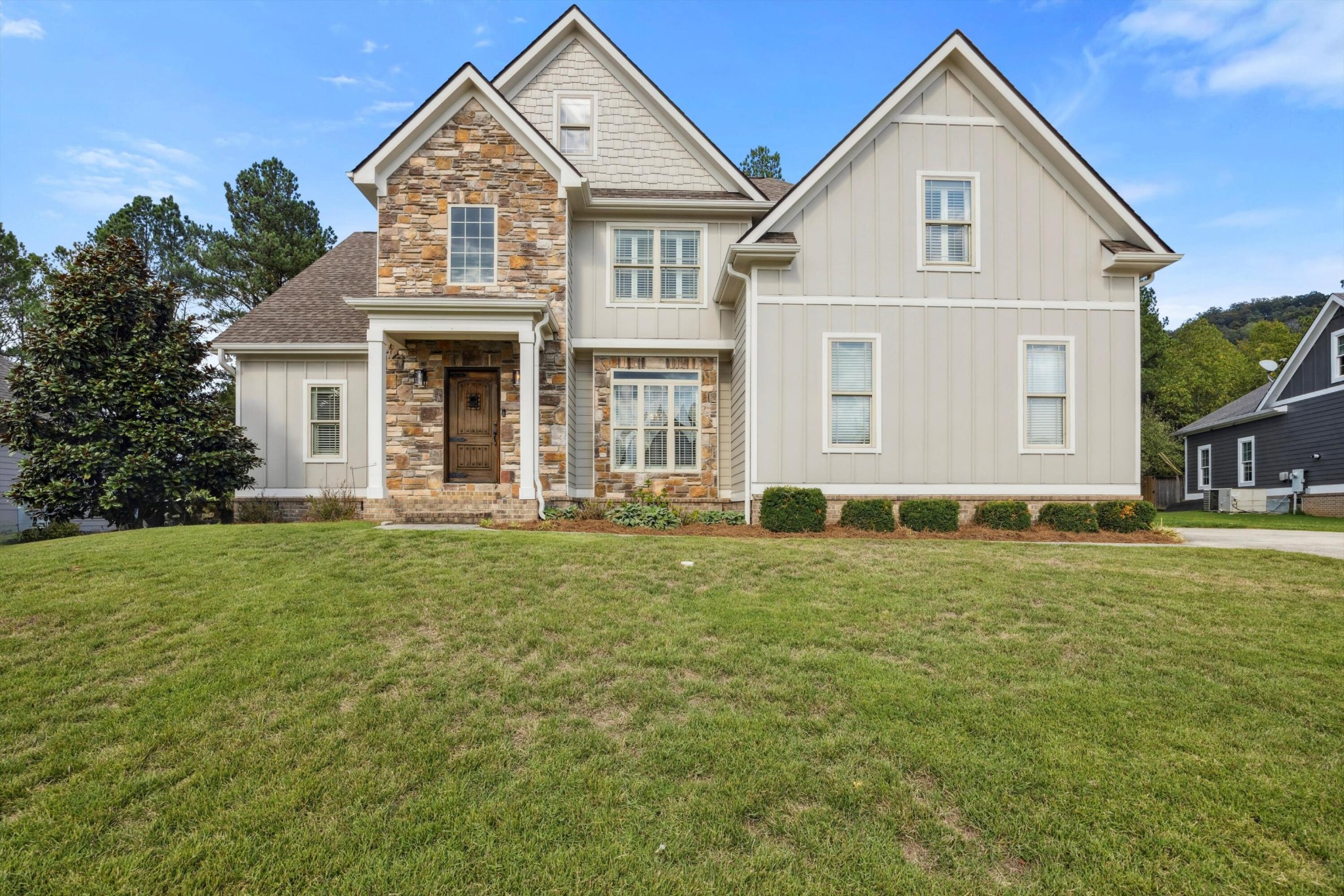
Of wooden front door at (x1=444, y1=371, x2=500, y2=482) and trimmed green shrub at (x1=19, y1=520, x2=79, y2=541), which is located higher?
wooden front door at (x1=444, y1=371, x2=500, y2=482)

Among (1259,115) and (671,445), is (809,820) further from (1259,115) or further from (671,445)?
(1259,115)

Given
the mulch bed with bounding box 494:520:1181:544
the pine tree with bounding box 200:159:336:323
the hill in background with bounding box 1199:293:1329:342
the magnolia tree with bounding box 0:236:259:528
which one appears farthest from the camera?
the hill in background with bounding box 1199:293:1329:342

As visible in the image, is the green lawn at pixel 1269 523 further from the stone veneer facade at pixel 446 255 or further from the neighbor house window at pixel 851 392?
the stone veneer facade at pixel 446 255

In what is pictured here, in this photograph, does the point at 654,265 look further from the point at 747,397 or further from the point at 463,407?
the point at 463,407

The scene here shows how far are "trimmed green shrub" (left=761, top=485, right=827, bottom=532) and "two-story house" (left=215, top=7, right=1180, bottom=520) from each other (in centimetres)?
63

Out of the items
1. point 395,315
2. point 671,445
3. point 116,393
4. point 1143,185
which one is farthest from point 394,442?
point 1143,185

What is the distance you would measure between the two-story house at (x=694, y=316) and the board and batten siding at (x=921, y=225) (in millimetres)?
40

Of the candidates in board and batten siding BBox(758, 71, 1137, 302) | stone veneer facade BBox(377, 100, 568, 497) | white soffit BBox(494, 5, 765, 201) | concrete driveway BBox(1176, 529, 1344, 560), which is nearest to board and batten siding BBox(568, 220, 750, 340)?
stone veneer facade BBox(377, 100, 568, 497)

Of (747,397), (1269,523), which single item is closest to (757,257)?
(747,397)

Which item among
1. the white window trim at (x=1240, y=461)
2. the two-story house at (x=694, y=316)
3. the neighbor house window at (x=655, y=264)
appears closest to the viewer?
the two-story house at (x=694, y=316)

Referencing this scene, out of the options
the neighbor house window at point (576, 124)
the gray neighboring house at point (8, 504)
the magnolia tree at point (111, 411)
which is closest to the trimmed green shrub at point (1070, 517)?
the neighbor house window at point (576, 124)

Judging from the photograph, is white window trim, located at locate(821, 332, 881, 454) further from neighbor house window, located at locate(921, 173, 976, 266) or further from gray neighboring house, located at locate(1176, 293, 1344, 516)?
gray neighboring house, located at locate(1176, 293, 1344, 516)

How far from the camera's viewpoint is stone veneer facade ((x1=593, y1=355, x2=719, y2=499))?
1244cm

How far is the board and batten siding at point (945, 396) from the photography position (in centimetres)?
1052
